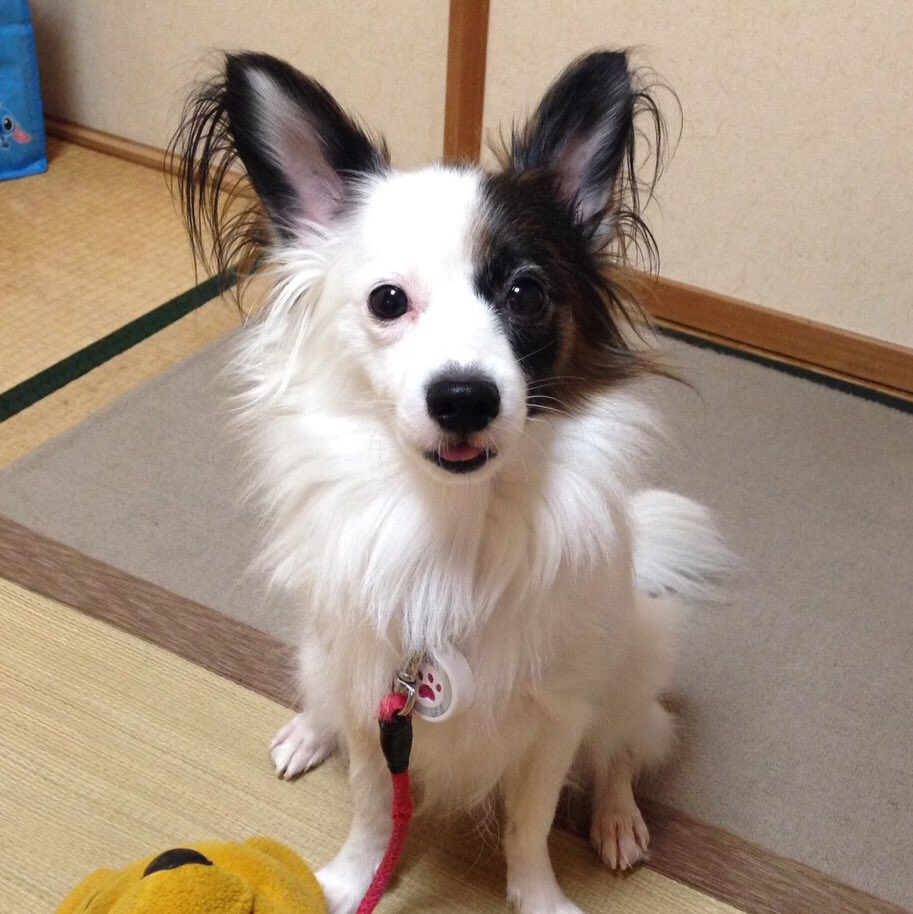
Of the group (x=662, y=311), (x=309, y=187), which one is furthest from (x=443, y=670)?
(x=662, y=311)

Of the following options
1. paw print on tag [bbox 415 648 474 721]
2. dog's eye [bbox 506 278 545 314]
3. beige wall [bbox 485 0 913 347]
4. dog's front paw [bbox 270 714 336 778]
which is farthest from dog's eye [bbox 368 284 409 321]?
beige wall [bbox 485 0 913 347]

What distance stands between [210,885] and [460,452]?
55 cm

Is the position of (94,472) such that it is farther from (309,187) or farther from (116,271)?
(309,187)

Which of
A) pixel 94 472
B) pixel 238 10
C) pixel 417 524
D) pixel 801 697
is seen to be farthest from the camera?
pixel 238 10

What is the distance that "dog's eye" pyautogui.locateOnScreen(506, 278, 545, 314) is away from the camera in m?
1.21

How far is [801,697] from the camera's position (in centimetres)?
190

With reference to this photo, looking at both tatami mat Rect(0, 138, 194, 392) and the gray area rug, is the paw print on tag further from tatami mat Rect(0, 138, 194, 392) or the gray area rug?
tatami mat Rect(0, 138, 194, 392)

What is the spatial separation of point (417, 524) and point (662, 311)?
6.20 feet

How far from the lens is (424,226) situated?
120 centimetres

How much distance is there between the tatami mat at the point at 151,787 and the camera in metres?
1.57

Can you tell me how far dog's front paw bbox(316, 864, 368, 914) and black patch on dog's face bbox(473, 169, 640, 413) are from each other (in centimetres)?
80

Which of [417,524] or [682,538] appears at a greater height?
[417,524]

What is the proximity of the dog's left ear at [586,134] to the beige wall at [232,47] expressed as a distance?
1.84 m

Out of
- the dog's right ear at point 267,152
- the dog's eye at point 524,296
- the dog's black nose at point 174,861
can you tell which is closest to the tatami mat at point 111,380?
the dog's right ear at point 267,152
